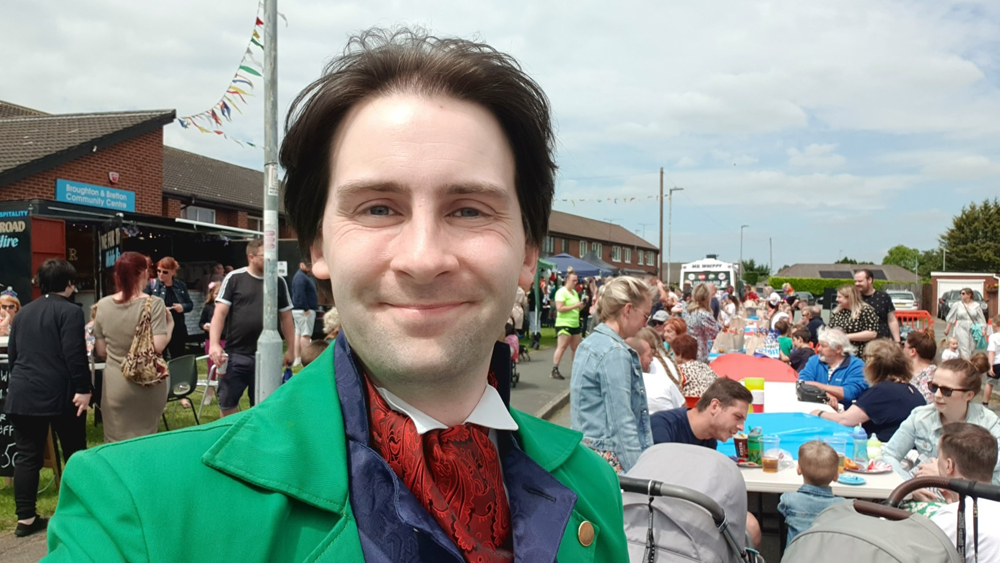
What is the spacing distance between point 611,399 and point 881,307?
6.03 metres

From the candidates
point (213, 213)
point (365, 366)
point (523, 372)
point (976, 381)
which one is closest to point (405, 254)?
point (365, 366)

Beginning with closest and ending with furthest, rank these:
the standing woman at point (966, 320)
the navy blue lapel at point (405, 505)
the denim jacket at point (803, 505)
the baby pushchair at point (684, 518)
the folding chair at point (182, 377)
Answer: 1. the navy blue lapel at point (405, 505)
2. the baby pushchair at point (684, 518)
3. the denim jacket at point (803, 505)
4. the folding chair at point (182, 377)
5. the standing woman at point (966, 320)

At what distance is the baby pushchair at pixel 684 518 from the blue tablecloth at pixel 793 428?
6.59 feet

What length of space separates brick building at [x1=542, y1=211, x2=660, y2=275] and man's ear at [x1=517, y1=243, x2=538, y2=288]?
48.1 m

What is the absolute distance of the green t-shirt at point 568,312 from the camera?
11.9 metres

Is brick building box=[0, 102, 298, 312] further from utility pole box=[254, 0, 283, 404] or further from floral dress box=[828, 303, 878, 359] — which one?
floral dress box=[828, 303, 878, 359]

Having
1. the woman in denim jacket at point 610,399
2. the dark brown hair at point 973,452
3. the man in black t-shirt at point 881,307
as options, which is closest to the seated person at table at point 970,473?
the dark brown hair at point 973,452

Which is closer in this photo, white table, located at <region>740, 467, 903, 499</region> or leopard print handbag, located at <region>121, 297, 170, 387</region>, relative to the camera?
white table, located at <region>740, 467, 903, 499</region>

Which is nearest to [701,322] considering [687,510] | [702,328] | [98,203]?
[702,328]

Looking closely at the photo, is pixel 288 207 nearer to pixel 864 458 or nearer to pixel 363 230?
pixel 363 230

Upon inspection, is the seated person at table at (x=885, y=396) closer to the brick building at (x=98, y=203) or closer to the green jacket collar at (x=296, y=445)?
the green jacket collar at (x=296, y=445)

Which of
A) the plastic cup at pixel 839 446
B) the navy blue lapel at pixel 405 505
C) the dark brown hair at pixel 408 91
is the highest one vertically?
the dark brown hair at pixel 408 91

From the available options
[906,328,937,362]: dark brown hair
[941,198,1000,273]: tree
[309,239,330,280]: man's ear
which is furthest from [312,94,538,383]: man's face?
[941,198,1000,273]: tree

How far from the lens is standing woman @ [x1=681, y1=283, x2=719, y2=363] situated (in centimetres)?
1022
